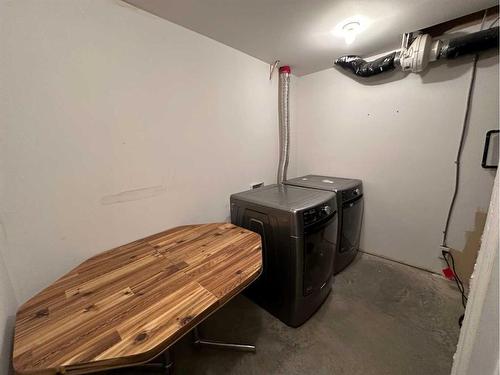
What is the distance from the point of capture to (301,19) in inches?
49.8

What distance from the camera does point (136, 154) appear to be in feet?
3.88

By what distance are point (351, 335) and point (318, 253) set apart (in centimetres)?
56

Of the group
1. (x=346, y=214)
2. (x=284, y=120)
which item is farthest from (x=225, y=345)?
(x=284, y=120)

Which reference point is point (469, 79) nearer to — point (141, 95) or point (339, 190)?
point (339, 190)

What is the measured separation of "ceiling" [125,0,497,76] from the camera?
112 centimetres

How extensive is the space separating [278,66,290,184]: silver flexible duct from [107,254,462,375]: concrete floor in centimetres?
124

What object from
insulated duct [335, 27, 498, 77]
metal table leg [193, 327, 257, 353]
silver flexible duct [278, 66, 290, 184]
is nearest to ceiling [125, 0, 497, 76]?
insulated duct [335, 27, 498, 77]

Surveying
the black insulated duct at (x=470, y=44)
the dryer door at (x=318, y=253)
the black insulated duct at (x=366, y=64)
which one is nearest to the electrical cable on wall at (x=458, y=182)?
the black insulated duct at (x=470, y=44)

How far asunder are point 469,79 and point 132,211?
8.19 ft

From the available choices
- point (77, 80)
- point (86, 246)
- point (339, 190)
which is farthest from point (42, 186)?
point (339, 190)

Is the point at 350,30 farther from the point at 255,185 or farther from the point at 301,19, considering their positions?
the point at 255,185

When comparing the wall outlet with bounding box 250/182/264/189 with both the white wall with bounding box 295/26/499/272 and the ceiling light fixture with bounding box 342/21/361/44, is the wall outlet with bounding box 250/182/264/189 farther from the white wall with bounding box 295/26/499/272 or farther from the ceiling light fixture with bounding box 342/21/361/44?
the ceiling light fixture with bounding box 342/21/361/44

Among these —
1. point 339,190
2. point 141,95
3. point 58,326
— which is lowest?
point 58,326

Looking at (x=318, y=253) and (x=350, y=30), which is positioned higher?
(x=350, y=30)
